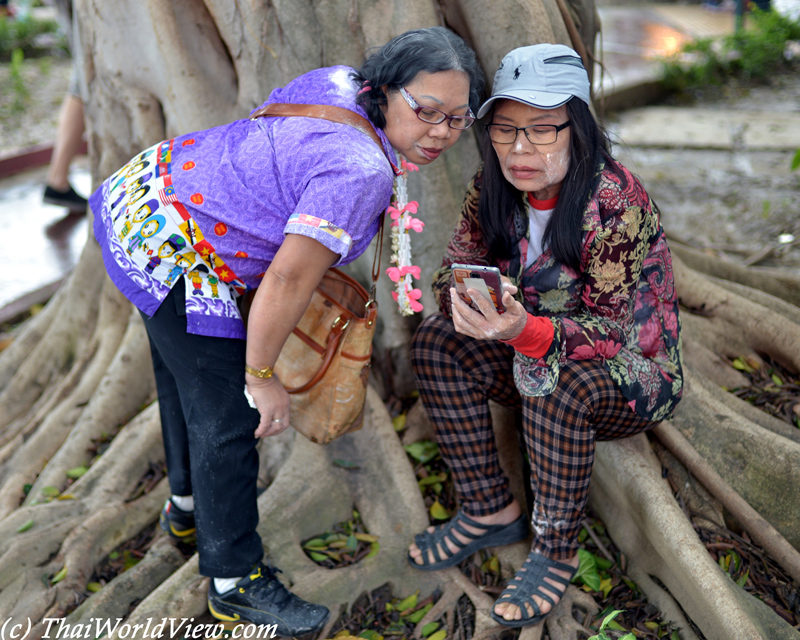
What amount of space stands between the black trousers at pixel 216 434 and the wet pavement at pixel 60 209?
79.2 inches

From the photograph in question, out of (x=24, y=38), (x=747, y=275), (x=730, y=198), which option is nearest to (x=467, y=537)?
(x=747, y=275)

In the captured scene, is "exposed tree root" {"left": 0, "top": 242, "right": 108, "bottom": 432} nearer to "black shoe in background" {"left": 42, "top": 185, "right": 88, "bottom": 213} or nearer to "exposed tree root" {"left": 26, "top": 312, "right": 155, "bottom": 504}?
"exposed tree root" {"left": 26, "top": 312, "right": 155, "bottom": 504}

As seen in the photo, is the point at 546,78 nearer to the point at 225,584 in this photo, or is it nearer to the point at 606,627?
the point at 606,627

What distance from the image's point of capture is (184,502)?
8.92 feet

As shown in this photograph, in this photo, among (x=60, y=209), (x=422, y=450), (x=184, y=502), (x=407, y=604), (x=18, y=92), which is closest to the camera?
(x=407, y=604)

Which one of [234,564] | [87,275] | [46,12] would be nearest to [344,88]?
[234,564]

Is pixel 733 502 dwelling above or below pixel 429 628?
above

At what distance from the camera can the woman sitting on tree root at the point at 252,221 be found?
5.86 ft

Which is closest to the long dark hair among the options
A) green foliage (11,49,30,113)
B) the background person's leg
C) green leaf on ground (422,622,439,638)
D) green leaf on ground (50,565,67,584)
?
green leaf on ground (422,622,439,638)

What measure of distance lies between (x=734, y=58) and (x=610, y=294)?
9.05m

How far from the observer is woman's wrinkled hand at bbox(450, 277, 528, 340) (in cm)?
196

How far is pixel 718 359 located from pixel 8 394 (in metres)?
3.70

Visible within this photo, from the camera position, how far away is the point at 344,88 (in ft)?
6.39

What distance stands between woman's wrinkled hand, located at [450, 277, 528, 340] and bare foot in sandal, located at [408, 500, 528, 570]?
88 centimetres
